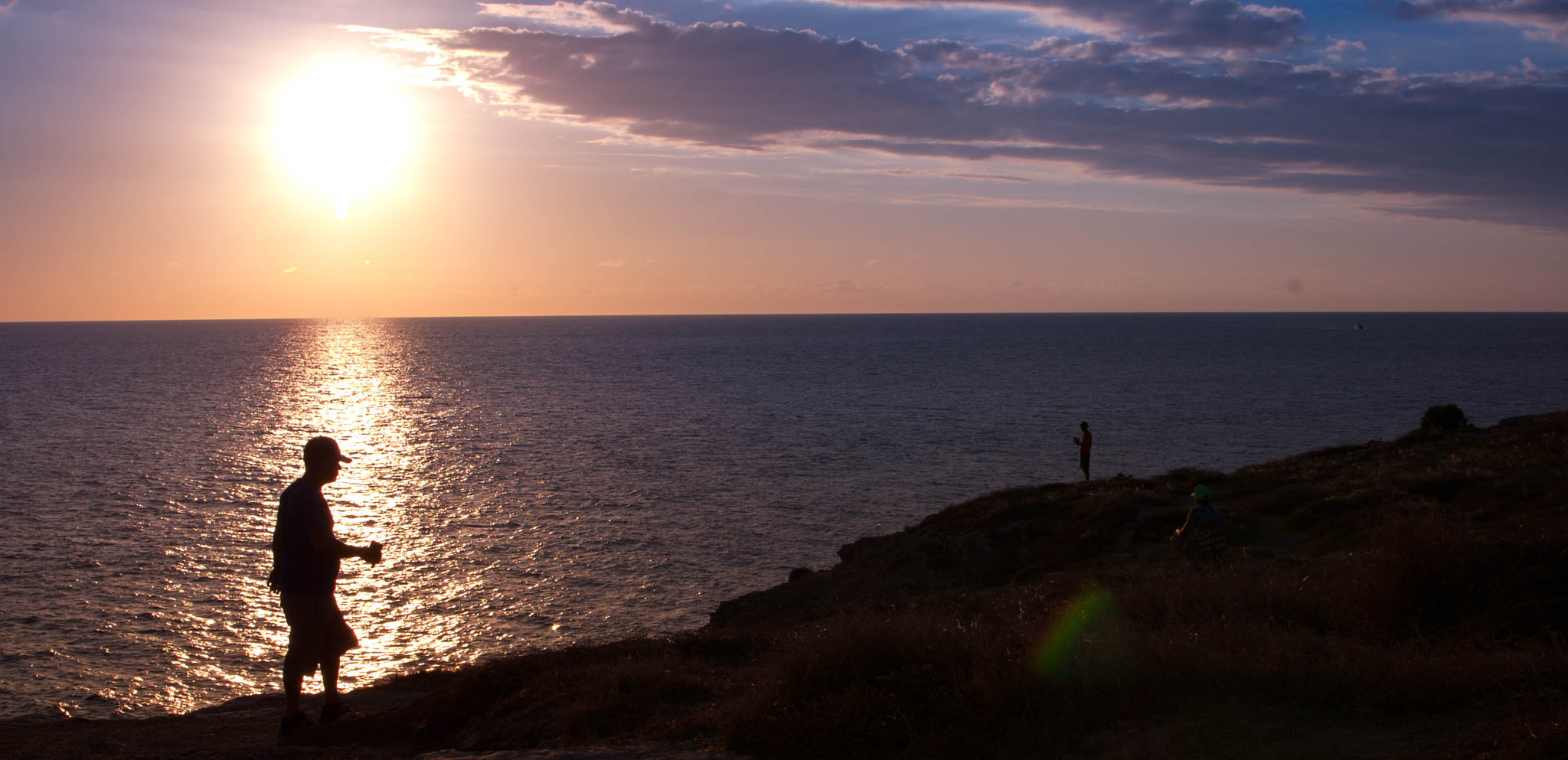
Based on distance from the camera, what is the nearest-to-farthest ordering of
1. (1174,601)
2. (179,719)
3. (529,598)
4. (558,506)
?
(1174,601)
(179,719)
(529,598)
(558,506)

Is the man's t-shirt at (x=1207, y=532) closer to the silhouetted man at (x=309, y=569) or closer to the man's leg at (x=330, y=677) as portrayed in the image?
the silhouetted man at (x=309, y=569)

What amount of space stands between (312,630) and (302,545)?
2.17 feet

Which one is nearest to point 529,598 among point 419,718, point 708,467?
point 419,718

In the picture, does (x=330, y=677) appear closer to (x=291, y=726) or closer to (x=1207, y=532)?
(x=291, y=726)

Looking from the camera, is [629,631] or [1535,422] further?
[1535,422]

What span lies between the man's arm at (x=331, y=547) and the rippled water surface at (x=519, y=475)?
10.2m

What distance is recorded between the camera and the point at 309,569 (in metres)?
6.95

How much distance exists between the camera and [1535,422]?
2236 centimetres

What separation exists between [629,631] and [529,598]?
3.30m

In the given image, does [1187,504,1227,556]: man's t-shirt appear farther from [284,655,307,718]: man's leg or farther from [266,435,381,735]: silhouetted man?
[284,655,307,718]: man's leg

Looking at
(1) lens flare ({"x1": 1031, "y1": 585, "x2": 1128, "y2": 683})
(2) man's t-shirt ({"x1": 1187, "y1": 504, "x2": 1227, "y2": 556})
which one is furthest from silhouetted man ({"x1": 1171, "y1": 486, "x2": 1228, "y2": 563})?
(1) lens flare ({"x1": 1031, "y1": 585, "x2": 1128, "y2": 683})

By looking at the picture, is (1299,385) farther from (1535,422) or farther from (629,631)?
(629,631)

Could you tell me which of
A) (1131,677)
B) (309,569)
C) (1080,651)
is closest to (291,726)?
(309,569)

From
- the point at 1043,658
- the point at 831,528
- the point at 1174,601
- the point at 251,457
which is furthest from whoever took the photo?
the point at 251,457
